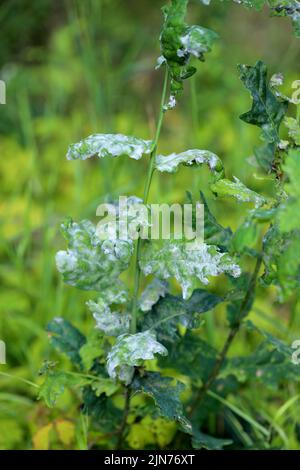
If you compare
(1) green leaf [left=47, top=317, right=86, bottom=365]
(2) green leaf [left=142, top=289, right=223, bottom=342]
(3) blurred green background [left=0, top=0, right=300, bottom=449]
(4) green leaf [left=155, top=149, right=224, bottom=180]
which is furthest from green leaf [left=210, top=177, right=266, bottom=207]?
(3) blurred green background [left=0, top=0, right=300, bottom=449]

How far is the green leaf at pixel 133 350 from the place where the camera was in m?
0.96

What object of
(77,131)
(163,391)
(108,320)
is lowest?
(163,391)

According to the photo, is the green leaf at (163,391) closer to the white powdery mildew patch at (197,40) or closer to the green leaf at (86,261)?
the green leaf at (86,261)

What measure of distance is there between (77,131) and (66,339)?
5.18 ft

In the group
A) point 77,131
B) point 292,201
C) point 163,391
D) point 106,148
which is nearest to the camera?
point 292,201

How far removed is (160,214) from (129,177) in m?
1.43

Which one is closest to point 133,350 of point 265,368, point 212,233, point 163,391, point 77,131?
point 163,391

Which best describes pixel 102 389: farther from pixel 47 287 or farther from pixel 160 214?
pixel 47 287

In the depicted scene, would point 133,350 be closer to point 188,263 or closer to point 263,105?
point 188,263

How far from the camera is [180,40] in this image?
0.92m

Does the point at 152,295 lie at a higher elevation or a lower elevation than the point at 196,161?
lower

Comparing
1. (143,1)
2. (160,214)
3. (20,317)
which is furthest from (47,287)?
(143,1)

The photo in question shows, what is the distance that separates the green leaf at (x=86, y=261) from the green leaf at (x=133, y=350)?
0.13m
